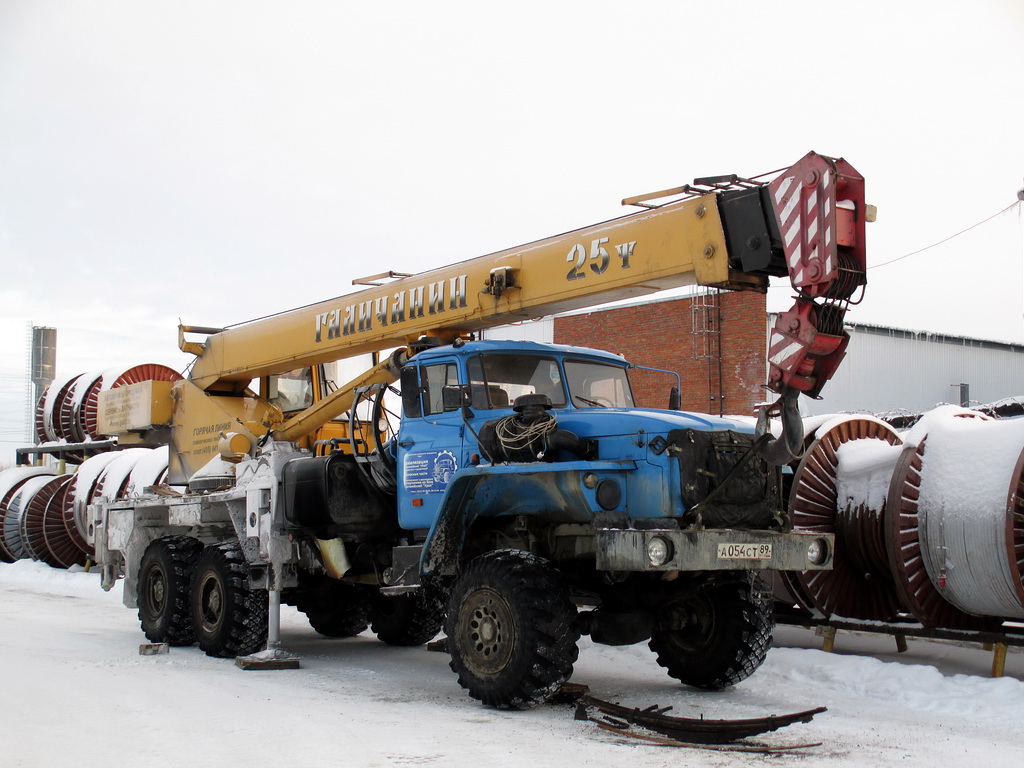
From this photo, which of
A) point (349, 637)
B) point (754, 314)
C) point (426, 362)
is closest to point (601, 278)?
point (426, 362)

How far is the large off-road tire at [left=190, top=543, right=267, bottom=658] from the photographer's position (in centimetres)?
1054

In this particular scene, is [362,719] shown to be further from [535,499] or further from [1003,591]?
[1003,591]

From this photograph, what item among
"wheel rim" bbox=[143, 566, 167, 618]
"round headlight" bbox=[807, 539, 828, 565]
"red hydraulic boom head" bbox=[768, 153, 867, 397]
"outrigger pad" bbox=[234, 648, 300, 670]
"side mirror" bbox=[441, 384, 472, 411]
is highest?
"red hydraulic boom head" bbox=[768, 153, 867, 397]

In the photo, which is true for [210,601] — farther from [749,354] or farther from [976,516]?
[749,354]

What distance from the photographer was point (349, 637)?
12.9 m

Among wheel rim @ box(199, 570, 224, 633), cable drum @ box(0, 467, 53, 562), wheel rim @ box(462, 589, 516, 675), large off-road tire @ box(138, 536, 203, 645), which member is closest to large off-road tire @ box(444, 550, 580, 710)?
wheel rim @ box(462, 589, 516, 675)

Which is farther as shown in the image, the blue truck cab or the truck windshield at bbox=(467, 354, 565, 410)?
the truck windshield at bbox=(467, 354, 565, 410)

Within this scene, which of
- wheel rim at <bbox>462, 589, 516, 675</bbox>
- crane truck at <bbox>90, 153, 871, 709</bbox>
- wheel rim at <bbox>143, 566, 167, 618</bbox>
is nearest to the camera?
crane truck at <bbox>90, 153, 871, 709</bbox>

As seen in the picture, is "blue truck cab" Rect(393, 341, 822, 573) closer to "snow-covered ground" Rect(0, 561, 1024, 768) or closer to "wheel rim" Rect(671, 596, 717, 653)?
"wheel rim" Rect(671, 596, 717, 653)

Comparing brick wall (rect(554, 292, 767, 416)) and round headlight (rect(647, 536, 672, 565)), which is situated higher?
brick wall (rect(554, 292, 767, 416))

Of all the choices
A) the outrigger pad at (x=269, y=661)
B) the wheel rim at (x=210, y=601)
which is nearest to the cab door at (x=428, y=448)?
the outrigger pad at (x=269, y=661)

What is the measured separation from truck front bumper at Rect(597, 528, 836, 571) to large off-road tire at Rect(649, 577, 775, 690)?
79cm

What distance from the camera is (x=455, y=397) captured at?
8961 mm

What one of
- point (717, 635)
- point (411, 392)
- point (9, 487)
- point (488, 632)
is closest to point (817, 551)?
point (717, 635)
